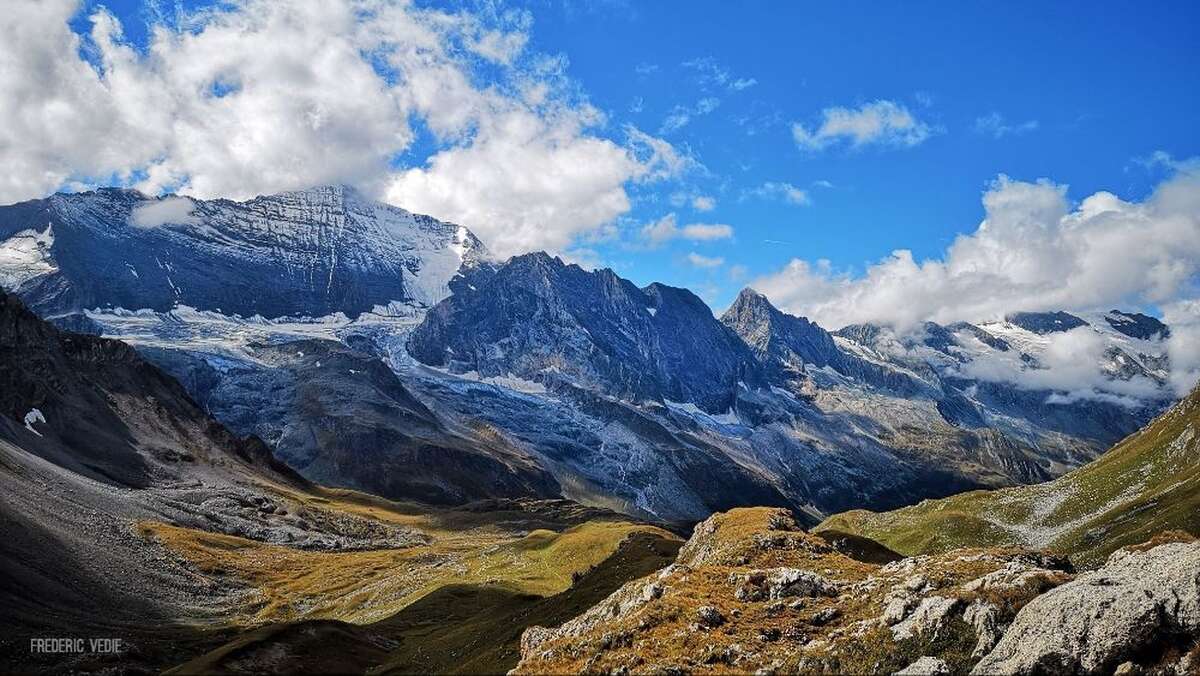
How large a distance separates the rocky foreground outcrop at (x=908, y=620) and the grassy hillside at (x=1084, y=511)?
70.6 meters

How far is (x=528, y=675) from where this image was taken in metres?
37.8

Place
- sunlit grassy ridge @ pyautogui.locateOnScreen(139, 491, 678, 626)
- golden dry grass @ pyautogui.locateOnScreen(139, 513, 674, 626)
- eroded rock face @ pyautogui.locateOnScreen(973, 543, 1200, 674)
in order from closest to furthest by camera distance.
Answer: eroded rock face @ pyautogui.locateOnScreen(973, 543, 1200, 674), sunlit grassy ridge @ pyautogui.locateOnScreen(139, 491, 678, 626), golden dry grass @ pyautogui.locateOnScreen(139, 513, 674, 626)

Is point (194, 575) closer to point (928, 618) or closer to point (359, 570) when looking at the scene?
point (359, 570)

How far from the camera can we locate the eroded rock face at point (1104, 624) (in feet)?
97.7

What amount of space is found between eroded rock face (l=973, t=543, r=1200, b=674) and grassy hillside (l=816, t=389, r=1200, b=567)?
80412 mm

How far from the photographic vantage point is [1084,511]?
142m

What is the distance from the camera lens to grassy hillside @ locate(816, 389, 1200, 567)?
11719cm

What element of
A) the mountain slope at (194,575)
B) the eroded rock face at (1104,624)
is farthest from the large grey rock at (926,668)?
the mountain slope at (194,575)

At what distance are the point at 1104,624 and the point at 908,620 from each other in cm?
746

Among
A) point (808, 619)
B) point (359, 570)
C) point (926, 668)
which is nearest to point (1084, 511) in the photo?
point (808, 619)

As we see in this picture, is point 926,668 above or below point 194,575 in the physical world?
below

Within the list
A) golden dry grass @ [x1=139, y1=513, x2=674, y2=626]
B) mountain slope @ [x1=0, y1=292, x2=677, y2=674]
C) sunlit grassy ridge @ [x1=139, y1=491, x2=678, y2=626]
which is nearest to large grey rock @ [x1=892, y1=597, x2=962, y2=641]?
mountain slope @ [x1=0, y1=292, x2=677, y2=674]

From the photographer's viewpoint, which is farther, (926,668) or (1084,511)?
(1084,511)

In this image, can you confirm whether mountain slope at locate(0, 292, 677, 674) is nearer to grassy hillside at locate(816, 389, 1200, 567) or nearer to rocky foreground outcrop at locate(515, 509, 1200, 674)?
rocky foreground outcrop at locate(515, 509, 1200, 674)
